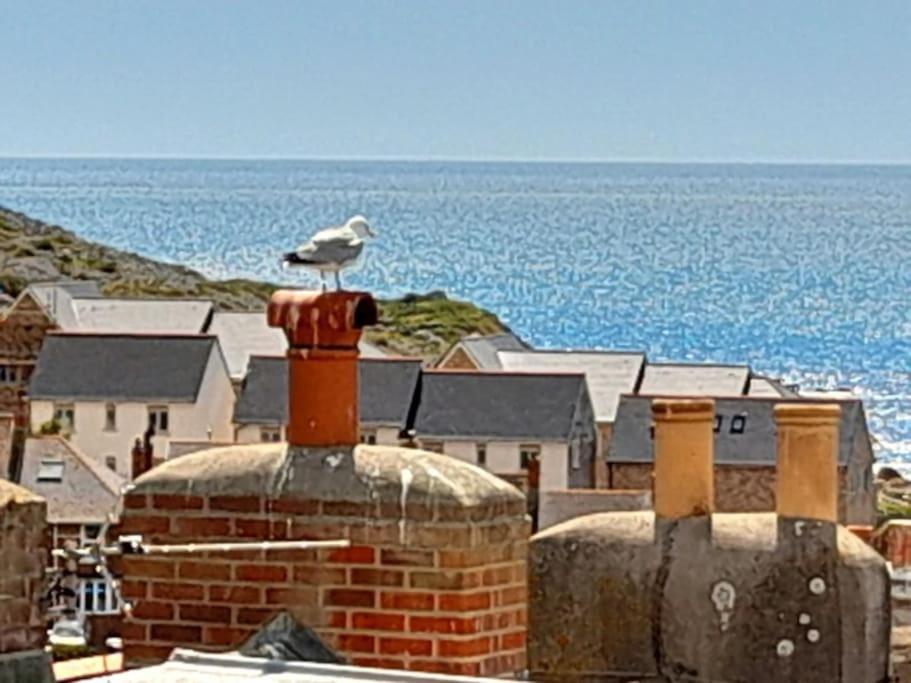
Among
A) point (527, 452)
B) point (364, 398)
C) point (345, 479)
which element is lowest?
point (527, 452)

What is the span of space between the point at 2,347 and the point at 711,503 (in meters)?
58.1

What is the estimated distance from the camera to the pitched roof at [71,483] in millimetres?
45656

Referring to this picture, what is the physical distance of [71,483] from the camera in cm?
4784

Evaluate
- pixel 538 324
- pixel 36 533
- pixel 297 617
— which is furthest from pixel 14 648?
pixel 538 324

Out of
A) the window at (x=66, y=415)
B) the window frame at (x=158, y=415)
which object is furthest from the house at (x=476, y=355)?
the window at (x=66, y=415)

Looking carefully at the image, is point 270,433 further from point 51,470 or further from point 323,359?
point 323,359

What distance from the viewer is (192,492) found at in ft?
24.9

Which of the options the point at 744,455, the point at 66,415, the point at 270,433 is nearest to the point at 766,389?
the point at 744,455

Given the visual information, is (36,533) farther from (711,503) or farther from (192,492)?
(711,503)

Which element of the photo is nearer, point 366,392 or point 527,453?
point 527,453

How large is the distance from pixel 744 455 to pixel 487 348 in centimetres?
1678

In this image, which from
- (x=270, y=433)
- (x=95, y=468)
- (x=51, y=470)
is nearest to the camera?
(x=51, y=470)

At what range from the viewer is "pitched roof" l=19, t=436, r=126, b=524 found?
150 ft

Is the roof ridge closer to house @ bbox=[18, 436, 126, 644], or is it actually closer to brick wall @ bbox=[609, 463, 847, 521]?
house @ bbox=[18, 436, 126, 644]
